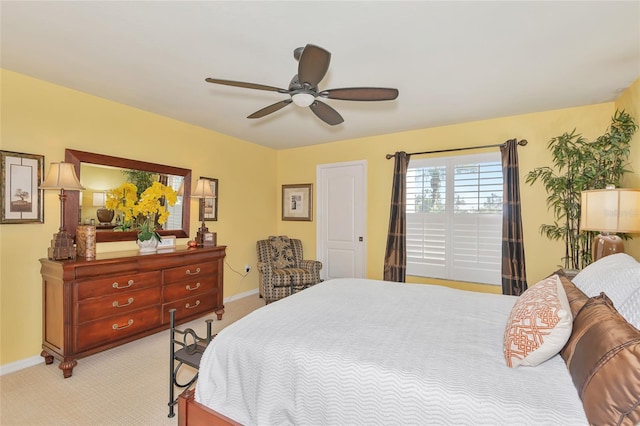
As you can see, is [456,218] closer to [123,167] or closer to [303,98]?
[303,98]

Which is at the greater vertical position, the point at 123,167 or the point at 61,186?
the point at 123,167

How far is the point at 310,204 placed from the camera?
5242mm

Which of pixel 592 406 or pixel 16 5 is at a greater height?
pixel 16 5

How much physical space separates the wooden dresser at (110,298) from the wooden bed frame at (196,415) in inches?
61.9

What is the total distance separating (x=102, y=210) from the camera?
3.21 meters

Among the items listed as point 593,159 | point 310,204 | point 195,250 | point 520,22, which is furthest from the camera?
point 310,204

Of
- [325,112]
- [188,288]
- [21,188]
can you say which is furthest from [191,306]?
[325,112]

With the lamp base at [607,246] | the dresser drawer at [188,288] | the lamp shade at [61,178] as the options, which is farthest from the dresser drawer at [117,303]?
the lamp base at [607,246]

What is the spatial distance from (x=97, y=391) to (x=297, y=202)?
370cm

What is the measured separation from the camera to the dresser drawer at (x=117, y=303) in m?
2.60

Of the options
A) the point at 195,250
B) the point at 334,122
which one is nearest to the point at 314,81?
the point at 334,122

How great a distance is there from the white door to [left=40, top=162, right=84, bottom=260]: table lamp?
3.29 metres

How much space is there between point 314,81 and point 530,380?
182 centimetres

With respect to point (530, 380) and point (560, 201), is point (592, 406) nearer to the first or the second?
point (530, 380)
